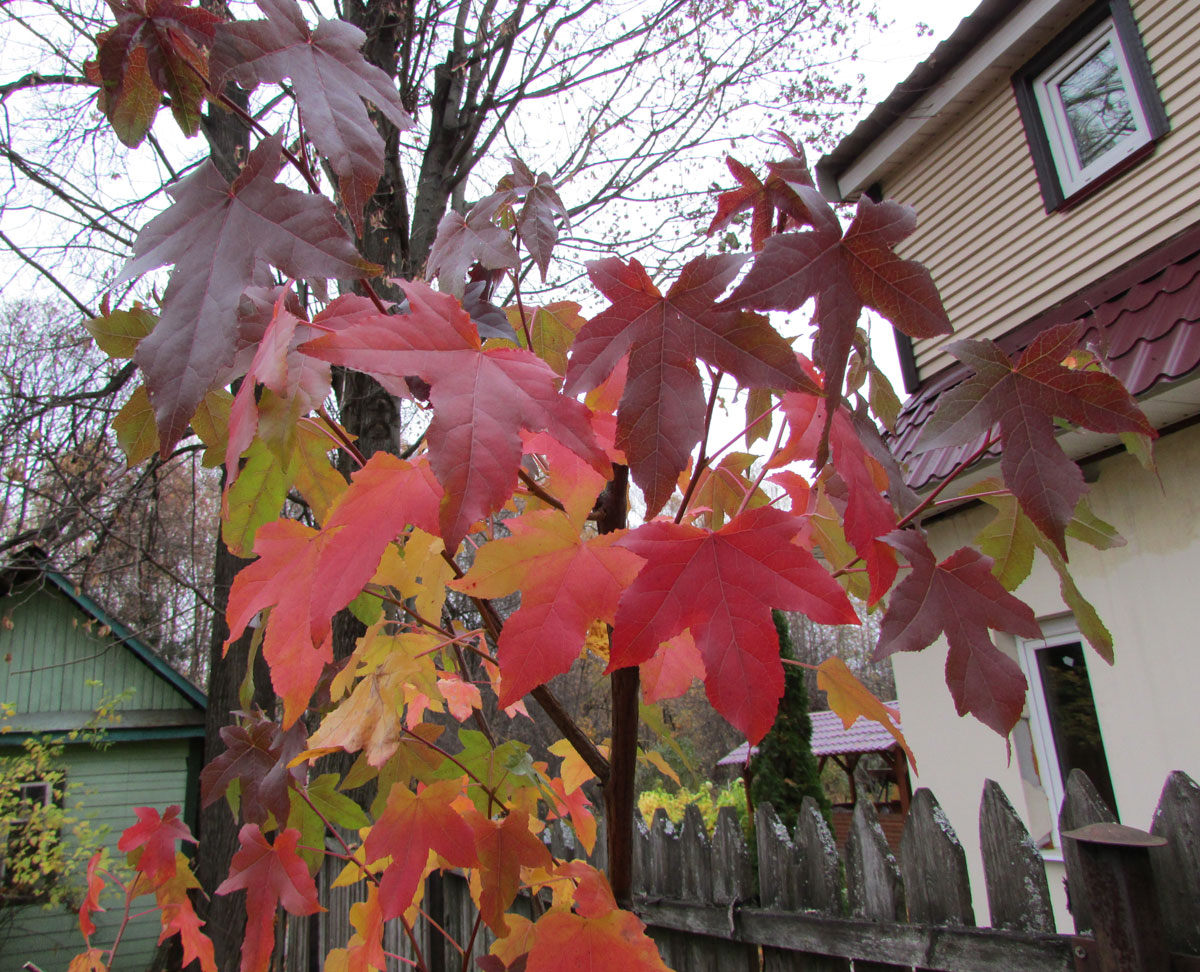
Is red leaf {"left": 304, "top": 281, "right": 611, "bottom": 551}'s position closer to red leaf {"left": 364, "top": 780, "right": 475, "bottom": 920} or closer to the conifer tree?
red leaf {"left": 364, "top": 780, "right": 475, "bottom": 920}

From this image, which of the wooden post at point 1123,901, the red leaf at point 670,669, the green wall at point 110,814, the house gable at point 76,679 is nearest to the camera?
the red leaf at point 670,669

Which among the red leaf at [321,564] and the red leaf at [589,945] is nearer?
the red leaf at [321,564]

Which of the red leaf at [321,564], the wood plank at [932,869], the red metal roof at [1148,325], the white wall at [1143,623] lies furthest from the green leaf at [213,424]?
the white wall at [1143,623]

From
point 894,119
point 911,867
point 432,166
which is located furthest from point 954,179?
point 911,867

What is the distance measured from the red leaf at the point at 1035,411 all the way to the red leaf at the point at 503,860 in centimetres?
65

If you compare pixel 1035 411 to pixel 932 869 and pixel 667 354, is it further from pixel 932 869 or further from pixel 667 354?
pixel 932 869

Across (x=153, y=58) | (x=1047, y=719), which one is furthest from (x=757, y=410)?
(x=1047, y=719)

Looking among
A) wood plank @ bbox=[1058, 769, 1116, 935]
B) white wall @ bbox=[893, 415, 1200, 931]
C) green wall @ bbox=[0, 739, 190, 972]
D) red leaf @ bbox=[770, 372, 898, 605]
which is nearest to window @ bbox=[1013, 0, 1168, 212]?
white wall @ bbox=[893, 415, 1200, 931]

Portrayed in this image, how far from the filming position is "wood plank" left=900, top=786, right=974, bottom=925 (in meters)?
1.67

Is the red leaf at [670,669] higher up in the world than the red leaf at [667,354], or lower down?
lower down

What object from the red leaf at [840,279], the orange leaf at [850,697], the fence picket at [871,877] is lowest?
the fence picket at [871,877]

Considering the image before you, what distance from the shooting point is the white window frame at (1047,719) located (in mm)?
4832

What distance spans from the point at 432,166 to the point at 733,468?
180 inches

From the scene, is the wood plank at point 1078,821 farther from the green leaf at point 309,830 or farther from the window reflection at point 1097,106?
the window reflection at point 1097,106
